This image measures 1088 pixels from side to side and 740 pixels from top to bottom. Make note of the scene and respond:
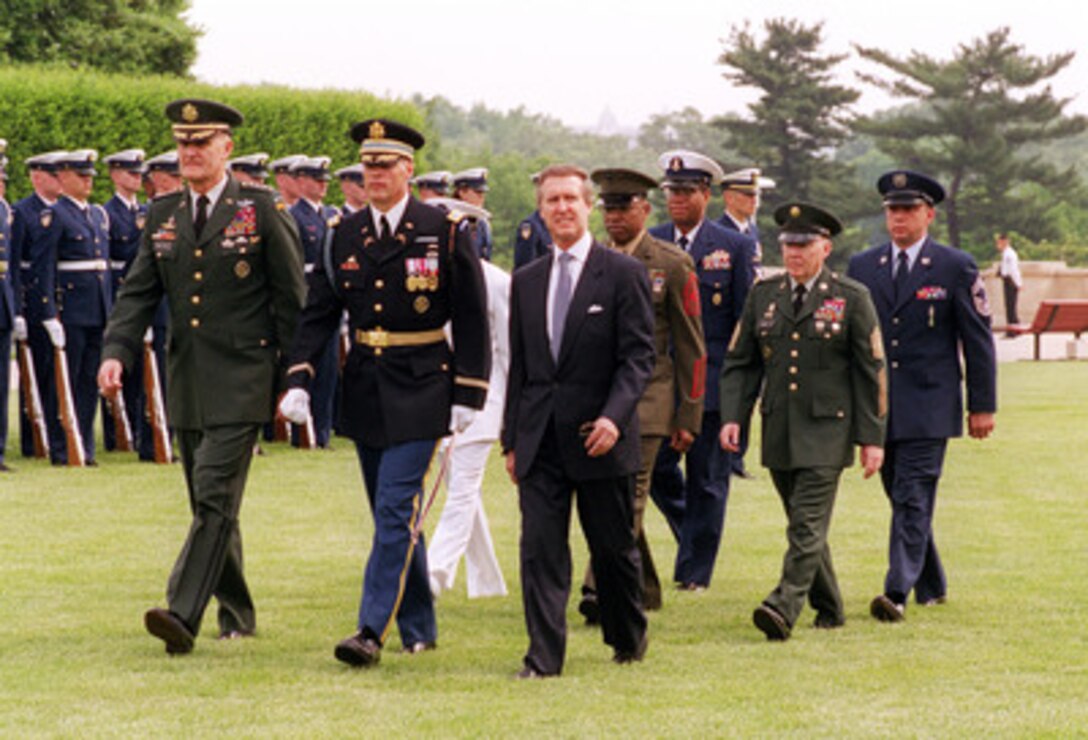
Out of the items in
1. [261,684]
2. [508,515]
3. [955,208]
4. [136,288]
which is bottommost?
[955,208]

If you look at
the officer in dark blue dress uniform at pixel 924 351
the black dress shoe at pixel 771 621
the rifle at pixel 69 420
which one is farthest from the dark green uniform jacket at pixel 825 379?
the rifle at pixel 69 420

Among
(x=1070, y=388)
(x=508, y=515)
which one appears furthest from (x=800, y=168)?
(x=508, y=515)

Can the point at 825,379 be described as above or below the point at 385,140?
below

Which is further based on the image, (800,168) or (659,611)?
(800,168)

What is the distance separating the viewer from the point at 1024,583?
11.0 meters

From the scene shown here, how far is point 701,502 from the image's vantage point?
→ 36.0 feet

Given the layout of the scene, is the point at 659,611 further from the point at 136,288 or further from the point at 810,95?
the point at 810,95

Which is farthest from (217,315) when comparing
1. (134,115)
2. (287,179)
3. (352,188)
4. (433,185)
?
(134,115)

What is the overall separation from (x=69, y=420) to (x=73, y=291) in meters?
1.06

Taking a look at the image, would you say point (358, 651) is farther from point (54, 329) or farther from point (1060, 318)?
point (1060, 318)

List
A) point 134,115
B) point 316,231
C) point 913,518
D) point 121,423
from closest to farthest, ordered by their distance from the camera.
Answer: point 913,518
point 121,423
point 316,231
point 134,115

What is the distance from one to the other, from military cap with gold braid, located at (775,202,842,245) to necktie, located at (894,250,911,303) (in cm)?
74

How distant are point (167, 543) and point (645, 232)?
12.4 feet

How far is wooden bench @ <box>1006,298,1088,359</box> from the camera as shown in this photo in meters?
37.5
